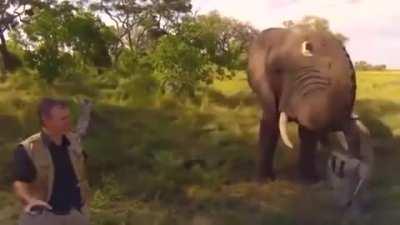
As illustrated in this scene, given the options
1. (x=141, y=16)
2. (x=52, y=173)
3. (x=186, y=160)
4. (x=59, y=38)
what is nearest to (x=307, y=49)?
(x=186, y=160)

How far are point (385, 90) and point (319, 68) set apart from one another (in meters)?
12.3

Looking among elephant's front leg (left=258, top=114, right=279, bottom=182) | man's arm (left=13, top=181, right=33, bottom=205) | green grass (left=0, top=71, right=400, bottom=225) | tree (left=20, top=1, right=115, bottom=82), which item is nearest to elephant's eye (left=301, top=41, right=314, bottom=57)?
elephant's front leg (left=258, top=114, right=279, bottom=182)

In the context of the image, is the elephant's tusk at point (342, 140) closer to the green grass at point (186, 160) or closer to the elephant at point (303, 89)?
the elephant at point (303, 89)

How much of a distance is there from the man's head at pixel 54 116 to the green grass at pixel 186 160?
163 inches

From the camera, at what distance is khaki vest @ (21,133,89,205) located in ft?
19.3

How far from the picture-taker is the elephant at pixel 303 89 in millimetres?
11016

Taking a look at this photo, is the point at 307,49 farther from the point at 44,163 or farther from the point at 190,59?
the point at 190,59

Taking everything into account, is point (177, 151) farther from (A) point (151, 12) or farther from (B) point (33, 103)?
(A) point (151, 12)

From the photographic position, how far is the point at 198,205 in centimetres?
1105

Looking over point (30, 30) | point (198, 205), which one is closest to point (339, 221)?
point (198, 205)

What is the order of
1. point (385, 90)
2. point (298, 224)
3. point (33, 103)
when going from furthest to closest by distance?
point (385, 90)
point (33, 103)
point (298, 224)

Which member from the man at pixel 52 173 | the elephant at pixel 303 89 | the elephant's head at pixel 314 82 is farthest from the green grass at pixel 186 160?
the man at pixel 52 173

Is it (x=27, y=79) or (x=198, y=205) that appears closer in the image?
(x=198, y=205)

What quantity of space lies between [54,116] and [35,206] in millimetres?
533
